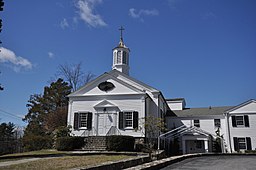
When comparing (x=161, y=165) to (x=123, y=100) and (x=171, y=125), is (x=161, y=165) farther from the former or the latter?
(x=171, y=125)

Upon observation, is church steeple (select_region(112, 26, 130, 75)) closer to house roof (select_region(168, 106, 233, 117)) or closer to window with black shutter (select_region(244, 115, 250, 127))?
house roof (select_region(168, 106, 233, 117))

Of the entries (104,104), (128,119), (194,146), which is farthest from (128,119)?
(194,146)

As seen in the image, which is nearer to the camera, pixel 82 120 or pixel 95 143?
pixel 95 143

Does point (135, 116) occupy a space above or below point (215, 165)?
above

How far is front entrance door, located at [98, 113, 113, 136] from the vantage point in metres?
22.5

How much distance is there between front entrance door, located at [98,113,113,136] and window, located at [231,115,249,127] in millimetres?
14151

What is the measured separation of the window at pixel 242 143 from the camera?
25.9m

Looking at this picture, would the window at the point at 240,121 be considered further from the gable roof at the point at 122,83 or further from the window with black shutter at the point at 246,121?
the gable roof at the point at 122,83

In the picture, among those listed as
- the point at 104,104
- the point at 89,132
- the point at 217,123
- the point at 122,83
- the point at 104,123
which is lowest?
the point at 89,132

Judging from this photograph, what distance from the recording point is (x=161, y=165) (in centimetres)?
982

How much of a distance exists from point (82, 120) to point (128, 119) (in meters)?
4.58

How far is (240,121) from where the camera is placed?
26.9 metres

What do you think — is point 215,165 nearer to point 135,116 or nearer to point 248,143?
point 135,116

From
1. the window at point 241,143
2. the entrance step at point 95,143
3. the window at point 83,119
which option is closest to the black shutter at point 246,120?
the window at point 241,143
